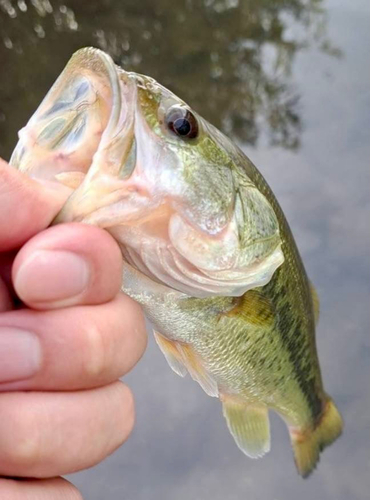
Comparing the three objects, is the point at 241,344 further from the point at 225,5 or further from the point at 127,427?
the point at 225,5

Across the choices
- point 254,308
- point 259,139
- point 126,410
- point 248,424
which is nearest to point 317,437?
point 248,424

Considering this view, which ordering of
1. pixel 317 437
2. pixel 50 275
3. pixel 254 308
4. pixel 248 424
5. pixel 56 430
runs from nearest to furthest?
pixel 50 275, pixel 56 430, pixel 254 308, pixel 248 424, pixel 317 437

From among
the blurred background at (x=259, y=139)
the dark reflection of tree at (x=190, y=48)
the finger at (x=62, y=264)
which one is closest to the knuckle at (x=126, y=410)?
the finger at (x=62, y=264)

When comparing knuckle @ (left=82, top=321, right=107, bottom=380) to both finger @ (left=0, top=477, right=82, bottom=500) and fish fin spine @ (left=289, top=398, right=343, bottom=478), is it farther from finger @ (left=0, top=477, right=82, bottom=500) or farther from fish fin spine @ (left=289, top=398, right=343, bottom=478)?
fish fin spine @ (left=289, top=398, right=343, bottom=478)

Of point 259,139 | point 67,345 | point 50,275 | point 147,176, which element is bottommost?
point 259,139

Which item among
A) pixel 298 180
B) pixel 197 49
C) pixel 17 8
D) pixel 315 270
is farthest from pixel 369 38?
pixel 17 8

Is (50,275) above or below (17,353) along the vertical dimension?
above

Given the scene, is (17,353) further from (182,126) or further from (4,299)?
(182,126)
